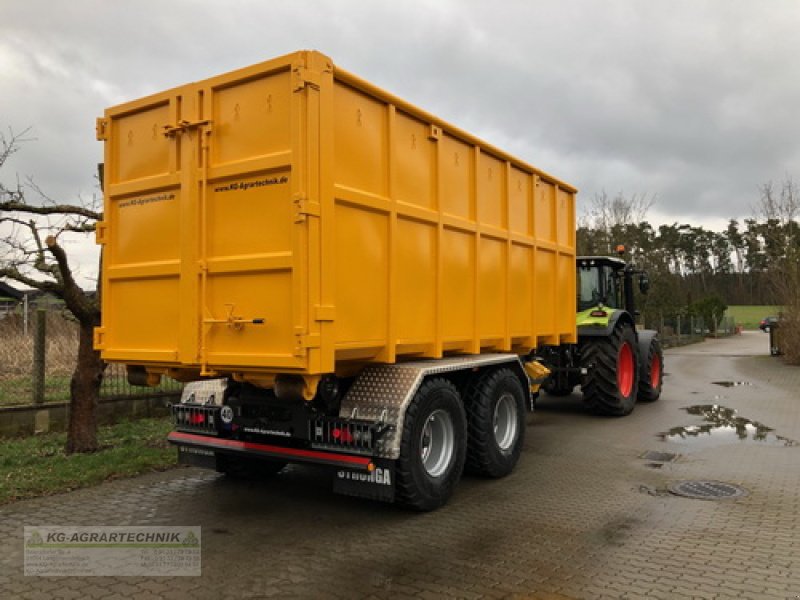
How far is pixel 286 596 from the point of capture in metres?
3.60

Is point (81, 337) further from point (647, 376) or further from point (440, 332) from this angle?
point (647, 376)

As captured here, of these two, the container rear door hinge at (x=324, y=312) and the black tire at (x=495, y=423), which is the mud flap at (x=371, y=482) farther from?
the black tire at (x=495, y=423)

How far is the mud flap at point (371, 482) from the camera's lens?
15.3ft

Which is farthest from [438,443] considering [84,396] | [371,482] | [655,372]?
[655,372]

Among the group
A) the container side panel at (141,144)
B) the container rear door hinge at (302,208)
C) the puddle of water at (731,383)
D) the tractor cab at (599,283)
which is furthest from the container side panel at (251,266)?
the puddle of water at (731,383)

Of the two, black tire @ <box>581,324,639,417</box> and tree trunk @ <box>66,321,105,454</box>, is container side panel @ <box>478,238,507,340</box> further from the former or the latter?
tree trunk @ <box>66,321,105,454</box>

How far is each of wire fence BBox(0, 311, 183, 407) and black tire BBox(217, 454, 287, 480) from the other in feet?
8.22

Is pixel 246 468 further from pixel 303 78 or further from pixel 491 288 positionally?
pixel 303 78

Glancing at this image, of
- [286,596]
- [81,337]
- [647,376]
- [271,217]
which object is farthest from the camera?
[647,376]

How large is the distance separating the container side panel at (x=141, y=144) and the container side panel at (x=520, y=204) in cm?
362

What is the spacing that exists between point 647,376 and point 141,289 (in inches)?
372

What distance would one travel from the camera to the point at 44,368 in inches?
318

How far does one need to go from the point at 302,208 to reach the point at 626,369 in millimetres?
8048

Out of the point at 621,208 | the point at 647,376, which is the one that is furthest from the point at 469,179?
the point at 621,208
